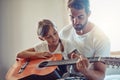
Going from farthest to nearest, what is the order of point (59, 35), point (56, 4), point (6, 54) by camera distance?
point (56, 4)
point (6, 54)
point (59, 35)

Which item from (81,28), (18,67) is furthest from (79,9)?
(18,67)

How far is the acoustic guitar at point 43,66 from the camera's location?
3.78 ft

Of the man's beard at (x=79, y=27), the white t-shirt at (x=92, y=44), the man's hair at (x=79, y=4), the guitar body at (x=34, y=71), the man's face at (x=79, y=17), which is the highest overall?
the man's hair at (x=79, y=4)

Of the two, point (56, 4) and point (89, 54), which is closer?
point (89, 54)

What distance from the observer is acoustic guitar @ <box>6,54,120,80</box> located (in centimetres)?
115

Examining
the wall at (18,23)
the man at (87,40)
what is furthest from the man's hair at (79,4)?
the wall at (18,23)

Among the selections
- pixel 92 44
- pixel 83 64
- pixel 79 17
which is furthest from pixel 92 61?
pixel 79 17

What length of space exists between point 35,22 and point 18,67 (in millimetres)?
1187

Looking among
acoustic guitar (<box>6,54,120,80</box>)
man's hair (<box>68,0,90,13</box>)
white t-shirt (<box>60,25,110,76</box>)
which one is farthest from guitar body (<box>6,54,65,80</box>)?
man's hair (<box>68,0,90,13</box>)

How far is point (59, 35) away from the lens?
1.52 m

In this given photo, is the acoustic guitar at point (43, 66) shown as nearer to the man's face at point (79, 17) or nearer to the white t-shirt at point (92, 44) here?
the white t-shirt at point (92, 44)

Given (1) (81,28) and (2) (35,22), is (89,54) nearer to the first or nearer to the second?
(1) (81,28)

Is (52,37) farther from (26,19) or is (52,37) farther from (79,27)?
(26,19)

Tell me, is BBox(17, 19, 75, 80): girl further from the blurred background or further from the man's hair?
the blurred background
